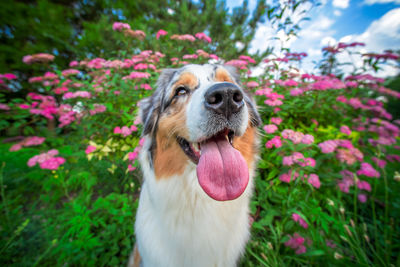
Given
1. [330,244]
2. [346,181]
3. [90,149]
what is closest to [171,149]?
[90,149]

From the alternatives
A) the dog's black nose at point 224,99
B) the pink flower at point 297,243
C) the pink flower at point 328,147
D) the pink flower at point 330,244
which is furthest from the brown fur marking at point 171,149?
the pink flower at point 330,244

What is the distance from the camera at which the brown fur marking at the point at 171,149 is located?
155 centimetres

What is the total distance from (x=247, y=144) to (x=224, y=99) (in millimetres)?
695

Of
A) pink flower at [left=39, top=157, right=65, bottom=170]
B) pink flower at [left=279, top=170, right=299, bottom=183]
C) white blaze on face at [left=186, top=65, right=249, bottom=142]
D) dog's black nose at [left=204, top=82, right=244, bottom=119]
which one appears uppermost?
dog's black nose at [left=204, top=82, right=244, bottom=119]

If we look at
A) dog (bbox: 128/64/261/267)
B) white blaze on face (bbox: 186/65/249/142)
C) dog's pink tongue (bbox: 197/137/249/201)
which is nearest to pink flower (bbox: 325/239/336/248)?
dog (bbox: 128/64/261/267)

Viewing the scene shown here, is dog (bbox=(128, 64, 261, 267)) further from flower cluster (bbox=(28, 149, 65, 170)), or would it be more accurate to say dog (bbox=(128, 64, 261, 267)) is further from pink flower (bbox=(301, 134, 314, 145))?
flower cluster (bbox=(28, 149, 65, 170))

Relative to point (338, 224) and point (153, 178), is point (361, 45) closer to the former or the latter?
point (338, 224)

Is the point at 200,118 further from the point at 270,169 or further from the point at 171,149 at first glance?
the point at 270,169

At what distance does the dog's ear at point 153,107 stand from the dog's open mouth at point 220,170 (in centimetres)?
75

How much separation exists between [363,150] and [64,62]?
9.94m

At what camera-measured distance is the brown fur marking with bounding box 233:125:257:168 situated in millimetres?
1665

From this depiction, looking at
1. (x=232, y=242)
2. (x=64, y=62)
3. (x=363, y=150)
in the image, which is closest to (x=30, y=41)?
(x=64, y=62)

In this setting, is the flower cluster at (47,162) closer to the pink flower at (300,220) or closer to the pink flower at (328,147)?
the pink flower at (300,220)

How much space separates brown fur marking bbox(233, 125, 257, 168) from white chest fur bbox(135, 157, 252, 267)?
1.46 ft
